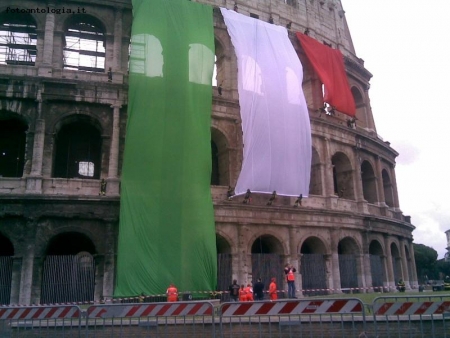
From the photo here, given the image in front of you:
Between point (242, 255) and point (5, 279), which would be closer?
point (5, 279)

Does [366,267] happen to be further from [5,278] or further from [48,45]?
[48,45]

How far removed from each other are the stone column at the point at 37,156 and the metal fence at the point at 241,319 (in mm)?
8702

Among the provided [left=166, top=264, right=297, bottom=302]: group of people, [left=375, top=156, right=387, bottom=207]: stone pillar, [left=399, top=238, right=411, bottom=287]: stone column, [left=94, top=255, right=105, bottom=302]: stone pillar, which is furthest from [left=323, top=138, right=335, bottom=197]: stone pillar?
[left=94, top=255, right=105, bottom=302]: stone pillar

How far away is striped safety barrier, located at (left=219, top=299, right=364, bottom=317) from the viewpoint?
6512 millimetres

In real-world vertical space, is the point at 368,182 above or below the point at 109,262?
above

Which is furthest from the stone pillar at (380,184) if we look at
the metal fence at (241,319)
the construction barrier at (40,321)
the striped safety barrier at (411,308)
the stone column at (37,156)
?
the construction barrier at (40,321)

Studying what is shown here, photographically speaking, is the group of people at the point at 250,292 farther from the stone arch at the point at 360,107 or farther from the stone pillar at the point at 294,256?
the stone arch at the point at 360,107

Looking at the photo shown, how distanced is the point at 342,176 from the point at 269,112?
6.35m

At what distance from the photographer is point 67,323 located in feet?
24.1

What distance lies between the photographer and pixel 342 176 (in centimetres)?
2156

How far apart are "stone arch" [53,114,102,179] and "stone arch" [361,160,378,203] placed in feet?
42.0

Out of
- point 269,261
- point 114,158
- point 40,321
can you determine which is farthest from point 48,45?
point 40,321

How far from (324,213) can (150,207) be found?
25.5 feet

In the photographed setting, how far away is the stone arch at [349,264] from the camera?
19.4 meters
